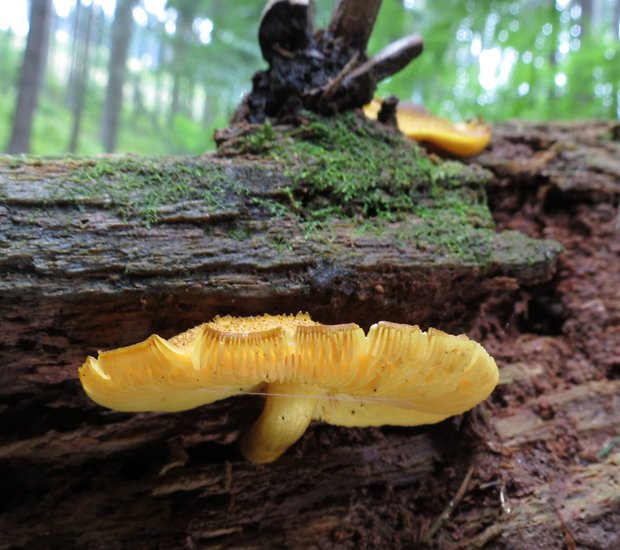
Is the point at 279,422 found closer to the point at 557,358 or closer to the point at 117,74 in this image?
the point at 557,358

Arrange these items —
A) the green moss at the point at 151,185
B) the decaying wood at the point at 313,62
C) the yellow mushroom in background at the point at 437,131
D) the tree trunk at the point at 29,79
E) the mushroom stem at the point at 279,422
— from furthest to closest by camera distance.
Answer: the tree trunk at the point at 29,79, the yellow mushroom in background at the point at 437,131, the decaying wood at the point at 313,62, the green moss at the point at 151,185, the mushroom stem at the point at 279,422

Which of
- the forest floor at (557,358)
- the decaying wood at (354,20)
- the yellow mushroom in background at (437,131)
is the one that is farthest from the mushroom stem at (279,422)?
the decaying wood at (354,20)

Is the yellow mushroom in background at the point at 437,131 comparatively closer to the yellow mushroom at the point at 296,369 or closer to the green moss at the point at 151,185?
the green moss at the point at 151,185

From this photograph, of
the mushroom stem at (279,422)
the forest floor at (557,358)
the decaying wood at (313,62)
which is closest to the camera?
the mushroom stem at (279,422)

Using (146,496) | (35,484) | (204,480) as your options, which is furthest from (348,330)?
(35,484)

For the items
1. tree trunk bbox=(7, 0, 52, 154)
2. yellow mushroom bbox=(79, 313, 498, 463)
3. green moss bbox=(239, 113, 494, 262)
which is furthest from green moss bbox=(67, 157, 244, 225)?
tree trunk bbox=(7, 0, 52, 154)

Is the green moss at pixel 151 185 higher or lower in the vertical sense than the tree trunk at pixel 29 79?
lower

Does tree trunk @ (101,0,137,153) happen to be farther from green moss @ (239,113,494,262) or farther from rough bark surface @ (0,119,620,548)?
rough bark surface @ (0,119,620,548)

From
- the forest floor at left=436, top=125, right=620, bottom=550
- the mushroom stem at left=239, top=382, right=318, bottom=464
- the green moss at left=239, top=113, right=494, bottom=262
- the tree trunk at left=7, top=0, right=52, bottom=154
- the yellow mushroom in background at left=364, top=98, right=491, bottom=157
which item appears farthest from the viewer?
the tree trunk at left=7, top=0, right=52, bottom=154
